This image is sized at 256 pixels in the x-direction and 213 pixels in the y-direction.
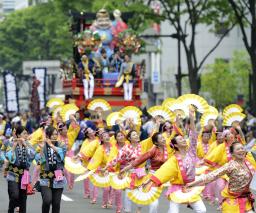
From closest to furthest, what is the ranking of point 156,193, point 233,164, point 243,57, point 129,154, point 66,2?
point 233,164 < point 156,193 < point 129,154 < point 66,2 < point 243,57

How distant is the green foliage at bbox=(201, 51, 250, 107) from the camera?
61.5 metres

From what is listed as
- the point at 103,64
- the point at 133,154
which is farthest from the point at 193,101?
the point at 103,64

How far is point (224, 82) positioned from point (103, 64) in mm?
25886

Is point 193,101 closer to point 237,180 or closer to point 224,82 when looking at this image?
point 237,180

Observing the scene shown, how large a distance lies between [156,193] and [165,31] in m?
61.7

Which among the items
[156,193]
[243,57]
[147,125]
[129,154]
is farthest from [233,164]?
[243,57]

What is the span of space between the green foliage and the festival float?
22749mm

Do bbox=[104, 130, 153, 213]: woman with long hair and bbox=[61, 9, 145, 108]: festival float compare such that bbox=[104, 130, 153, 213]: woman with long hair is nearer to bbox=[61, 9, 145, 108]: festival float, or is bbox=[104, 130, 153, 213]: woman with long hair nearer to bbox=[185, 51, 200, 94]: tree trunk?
bbox=[61, 9, 145, 108]: festival float

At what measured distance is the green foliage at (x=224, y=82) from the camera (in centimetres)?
6147

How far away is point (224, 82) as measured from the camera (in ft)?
203

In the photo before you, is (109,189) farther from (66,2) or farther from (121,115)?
(66,2)

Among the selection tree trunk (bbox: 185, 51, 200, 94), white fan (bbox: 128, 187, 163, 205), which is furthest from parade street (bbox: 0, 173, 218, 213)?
tree trunk (bbox: 185, 51, 200, 94)

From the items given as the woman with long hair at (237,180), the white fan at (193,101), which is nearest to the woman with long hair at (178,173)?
the woman with long hair at (237,180)

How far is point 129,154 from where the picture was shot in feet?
56.2
